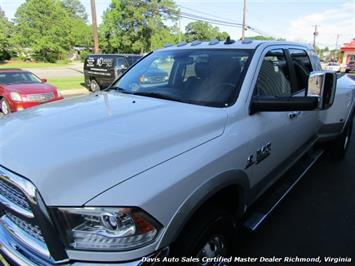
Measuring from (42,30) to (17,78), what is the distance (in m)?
50.5

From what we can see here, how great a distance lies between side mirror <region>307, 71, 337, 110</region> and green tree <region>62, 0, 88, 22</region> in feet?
403

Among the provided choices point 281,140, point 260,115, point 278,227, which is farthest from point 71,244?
point 278,227

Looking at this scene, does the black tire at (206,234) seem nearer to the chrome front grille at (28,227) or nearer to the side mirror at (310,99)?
the chrome front grille at (28,227)

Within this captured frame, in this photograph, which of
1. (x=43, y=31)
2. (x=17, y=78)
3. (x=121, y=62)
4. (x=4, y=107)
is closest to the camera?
(x=4, y=107)

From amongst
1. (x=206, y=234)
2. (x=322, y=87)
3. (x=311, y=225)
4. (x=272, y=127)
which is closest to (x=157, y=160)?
(x=206, y=234)

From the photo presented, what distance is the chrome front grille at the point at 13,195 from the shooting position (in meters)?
1.54

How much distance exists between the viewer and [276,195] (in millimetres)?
3152

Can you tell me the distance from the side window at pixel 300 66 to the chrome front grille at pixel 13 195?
9.73ft

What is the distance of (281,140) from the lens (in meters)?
2.93

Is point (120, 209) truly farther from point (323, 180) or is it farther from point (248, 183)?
point (323, 180)

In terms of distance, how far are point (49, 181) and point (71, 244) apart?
0.32m

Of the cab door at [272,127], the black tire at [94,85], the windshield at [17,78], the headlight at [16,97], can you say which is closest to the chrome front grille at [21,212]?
the cab door at [272,127]

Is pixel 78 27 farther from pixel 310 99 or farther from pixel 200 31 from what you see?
pixel 310 99

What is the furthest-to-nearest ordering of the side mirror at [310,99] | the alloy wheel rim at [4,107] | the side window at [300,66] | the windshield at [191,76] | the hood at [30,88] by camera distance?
the alloy wheel rim at [4,107], the hood at [30,88], the side window at [300,66], the windshield at [191,76], the side mirror at [310,99]
